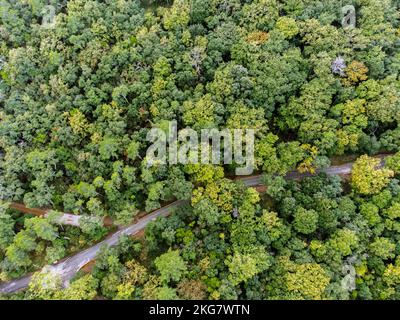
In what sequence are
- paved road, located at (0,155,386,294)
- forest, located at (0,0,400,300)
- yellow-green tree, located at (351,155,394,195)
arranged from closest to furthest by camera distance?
forest, located at (0,0,400,300), yellow-green tree, located at (351,155,394,195), paved road, located at (0,155,386,294)

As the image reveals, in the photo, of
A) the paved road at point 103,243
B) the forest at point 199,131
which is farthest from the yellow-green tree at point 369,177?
the paved road at point 103,243

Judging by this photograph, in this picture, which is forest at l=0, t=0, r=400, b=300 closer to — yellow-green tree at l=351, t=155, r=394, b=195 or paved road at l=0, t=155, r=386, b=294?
yellow-green tree at l=351, t=155, r=394, b=195

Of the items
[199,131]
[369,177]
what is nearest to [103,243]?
[199,131]

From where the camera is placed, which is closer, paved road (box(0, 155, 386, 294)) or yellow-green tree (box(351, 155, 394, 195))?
yellow-green tree (box(351, 155, 394, 195))

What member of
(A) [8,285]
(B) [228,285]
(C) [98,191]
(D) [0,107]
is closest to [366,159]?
(B) [228,285]

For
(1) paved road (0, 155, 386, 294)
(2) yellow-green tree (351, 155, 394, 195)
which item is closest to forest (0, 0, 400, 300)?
(2) yellow-green tree (351, 155, 394, 195)

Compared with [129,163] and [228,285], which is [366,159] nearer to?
[228,285]

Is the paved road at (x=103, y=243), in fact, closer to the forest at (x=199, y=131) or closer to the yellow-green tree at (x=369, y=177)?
the forest at (x=199, y=131)
